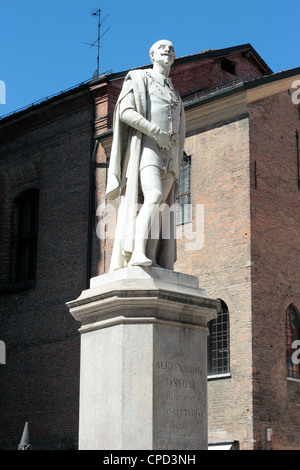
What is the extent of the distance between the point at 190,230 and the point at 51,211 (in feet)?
18.5

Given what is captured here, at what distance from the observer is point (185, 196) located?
74.9 ft

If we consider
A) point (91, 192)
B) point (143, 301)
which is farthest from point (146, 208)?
point (91, 192)

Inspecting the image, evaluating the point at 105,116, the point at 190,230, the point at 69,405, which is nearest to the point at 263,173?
the point at 190,230

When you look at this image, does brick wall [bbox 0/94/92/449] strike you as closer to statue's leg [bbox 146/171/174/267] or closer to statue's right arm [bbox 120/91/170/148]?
statue's leg [bbox 146/171/174/267]

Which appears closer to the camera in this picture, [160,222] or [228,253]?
[160,222]

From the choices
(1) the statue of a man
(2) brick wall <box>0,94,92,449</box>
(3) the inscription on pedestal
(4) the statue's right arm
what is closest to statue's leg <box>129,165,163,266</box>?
(1) the statue of a man

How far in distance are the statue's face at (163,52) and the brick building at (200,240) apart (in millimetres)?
11403

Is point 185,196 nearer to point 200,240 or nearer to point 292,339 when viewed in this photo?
point 200,240

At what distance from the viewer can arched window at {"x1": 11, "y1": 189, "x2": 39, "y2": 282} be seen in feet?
88.0

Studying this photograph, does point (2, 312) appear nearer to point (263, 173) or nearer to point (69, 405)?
point (69, 405)

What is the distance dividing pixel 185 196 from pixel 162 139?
1371cm

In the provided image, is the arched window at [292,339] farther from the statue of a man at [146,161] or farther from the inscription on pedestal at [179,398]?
the inscription on pedestal at [179,398]

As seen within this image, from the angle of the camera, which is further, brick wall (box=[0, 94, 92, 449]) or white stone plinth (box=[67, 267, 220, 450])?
brick wall (box=[0, 94, 92, 449])
